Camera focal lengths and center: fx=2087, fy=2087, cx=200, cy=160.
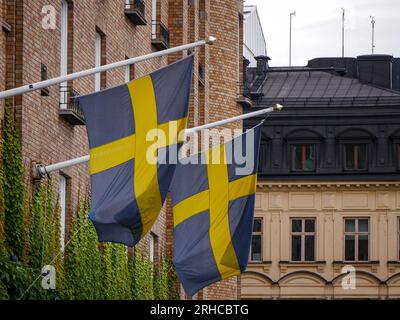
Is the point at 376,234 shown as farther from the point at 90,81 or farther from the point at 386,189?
the point at 90,81

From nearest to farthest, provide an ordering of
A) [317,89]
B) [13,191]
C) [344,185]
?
[13,191] < [344,185] < [317,89]

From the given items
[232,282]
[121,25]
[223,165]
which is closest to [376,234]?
[232,282]

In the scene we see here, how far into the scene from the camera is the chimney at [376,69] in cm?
9438

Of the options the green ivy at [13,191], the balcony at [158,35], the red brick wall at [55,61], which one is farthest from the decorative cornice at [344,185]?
the green ivy at [13,191]

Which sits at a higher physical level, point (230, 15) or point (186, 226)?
point (230, 15)

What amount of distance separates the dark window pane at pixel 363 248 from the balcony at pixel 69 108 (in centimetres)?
4994

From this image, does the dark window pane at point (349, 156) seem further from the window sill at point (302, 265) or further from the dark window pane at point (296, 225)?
the window sill at point (302, 265)

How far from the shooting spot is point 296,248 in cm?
9019

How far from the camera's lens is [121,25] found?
47312mm

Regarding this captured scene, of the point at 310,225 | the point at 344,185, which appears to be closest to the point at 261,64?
the point at 310,225

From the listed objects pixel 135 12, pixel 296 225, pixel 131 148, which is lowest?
pixel 131 148

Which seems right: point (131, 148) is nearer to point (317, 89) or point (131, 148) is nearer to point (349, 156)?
point (349, 156)

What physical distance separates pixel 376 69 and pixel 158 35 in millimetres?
43907
